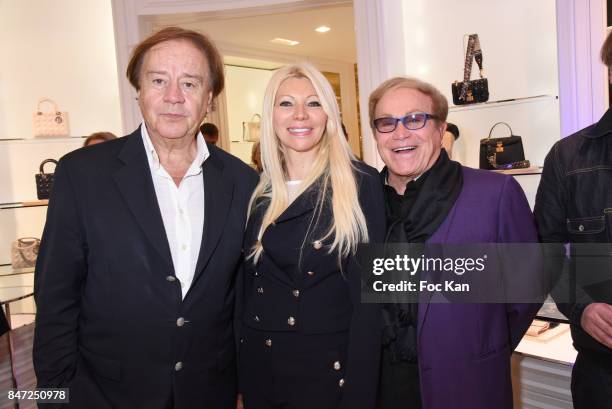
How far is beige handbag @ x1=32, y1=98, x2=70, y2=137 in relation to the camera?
4699 millimetres

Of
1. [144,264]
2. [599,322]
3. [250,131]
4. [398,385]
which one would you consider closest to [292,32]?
[250,131]

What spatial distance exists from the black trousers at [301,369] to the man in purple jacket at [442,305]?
0.20 meters

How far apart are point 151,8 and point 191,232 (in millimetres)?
3431

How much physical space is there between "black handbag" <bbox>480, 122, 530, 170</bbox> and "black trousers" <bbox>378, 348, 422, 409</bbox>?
2435 mm

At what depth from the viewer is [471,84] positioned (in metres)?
4.14

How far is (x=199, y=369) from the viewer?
1973mm

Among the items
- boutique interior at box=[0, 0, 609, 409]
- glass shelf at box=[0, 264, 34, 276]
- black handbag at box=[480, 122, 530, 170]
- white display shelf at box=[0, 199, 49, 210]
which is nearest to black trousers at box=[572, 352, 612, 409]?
boutique interior at box=[0, 0, 609, 409]

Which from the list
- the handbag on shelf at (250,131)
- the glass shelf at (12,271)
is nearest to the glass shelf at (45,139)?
the glass shelf at (12,271)

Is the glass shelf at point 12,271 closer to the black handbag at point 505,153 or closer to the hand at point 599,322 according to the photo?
the black handbag at point 505,153

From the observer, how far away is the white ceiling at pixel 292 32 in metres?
7.68

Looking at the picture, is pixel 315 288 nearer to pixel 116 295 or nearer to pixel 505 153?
pixel 116 295

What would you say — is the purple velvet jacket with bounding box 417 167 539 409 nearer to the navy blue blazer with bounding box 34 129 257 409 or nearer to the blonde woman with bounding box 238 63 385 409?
the blonde woman with bounding box 238 63 385 409

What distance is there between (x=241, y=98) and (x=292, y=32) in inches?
106

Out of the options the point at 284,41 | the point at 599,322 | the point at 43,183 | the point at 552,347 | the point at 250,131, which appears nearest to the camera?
the point at 599,322
